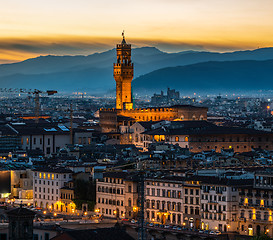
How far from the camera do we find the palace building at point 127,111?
122m

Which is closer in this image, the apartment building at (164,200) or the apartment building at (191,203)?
the apartment building at (191,203)

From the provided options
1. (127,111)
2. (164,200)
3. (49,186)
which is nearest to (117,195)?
(164,200)

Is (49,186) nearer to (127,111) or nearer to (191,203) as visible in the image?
(191,203)

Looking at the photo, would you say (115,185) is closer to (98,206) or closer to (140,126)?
(98,206)

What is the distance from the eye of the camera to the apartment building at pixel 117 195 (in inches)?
2692

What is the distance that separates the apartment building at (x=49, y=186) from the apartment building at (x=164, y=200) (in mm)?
8775

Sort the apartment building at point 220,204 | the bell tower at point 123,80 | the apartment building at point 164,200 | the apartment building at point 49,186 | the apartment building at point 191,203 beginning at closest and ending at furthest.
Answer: the apartment building at point 220,204
the apartment building at point 191,203
the apartment building at point 164,200
the apartment building at point 49,186
the bell tower at point 123,80

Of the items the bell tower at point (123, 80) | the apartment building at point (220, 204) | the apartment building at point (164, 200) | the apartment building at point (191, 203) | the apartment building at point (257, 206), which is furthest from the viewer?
the bell tower at point (123, 80)

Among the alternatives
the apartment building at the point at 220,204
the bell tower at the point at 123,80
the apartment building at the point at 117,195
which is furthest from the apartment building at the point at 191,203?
the bell tower at the point at 123,80

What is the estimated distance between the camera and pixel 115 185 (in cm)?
7031

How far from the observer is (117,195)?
69875 millimetres

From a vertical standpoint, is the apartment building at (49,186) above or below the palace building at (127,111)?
below

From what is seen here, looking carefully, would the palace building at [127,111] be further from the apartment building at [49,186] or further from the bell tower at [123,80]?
the apartment building at [49,186]

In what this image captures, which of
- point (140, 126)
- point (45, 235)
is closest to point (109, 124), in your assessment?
point (140, 126)
